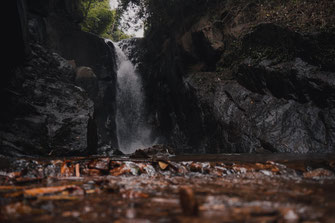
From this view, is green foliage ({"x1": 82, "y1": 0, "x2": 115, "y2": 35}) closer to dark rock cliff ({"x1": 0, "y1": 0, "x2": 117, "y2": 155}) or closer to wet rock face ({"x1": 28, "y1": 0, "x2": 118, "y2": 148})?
wet rock face ({"x1": 28, "y1": 0, "x2": 118, "y2": 148})

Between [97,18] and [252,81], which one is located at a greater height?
[97,18]

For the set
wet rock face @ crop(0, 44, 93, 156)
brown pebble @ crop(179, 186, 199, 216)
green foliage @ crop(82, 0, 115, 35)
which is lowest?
brown pebble @ crop(179, 186, 199, 216)

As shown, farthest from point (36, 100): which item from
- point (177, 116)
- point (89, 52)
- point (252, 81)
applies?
point (89, 52)

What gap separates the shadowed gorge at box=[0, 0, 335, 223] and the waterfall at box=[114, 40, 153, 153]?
0.22 ft

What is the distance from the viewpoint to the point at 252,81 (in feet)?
26.9

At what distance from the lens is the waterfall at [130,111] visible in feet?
47.4

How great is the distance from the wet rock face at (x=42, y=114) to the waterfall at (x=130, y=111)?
6.57 meters

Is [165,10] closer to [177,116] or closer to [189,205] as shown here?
[177,116]

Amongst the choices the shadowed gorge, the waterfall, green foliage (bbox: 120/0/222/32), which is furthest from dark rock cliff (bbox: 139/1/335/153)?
the waterfall

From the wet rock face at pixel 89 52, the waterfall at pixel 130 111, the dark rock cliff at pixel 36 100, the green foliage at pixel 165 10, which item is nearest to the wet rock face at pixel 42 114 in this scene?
the dark rock cliff at pixel 36 100

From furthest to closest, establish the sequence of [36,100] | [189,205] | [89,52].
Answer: [89,52] → [36,100] → [189,205]

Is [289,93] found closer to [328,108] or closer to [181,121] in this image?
[328,108]

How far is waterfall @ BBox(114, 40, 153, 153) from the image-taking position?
14448 millimetres

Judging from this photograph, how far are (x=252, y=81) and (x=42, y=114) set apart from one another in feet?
22.5
